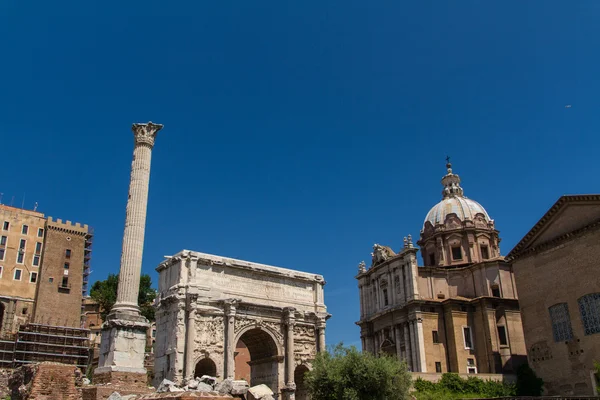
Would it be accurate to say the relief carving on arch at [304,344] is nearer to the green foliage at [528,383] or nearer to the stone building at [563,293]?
the green foliage at [528,383]

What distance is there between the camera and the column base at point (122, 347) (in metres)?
21.2

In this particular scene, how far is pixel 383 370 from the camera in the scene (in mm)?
29609

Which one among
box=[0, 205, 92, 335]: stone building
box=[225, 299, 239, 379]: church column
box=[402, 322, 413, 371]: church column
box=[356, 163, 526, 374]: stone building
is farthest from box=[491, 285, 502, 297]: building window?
box=[0, 205, 92, 335]: stone building

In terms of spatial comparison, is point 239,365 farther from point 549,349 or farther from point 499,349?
point 549,349

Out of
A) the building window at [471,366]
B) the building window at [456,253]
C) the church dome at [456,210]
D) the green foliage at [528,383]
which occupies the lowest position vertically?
the green foliage at [528,383]

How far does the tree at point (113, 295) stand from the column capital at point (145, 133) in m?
38.3

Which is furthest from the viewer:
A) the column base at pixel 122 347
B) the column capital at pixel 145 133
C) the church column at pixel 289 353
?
the church column at pixel 289 353

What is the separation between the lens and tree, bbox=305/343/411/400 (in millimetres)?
29375

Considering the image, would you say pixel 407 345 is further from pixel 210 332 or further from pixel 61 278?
pixel 61 278

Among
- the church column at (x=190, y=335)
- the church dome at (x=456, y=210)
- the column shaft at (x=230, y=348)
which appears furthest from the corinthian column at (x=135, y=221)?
the church dome at (x=456, y=210)

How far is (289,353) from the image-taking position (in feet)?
125

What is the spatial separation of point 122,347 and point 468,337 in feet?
114

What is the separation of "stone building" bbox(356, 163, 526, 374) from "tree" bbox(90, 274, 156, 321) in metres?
23.4

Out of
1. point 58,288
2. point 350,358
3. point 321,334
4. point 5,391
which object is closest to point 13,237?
point 58,288
